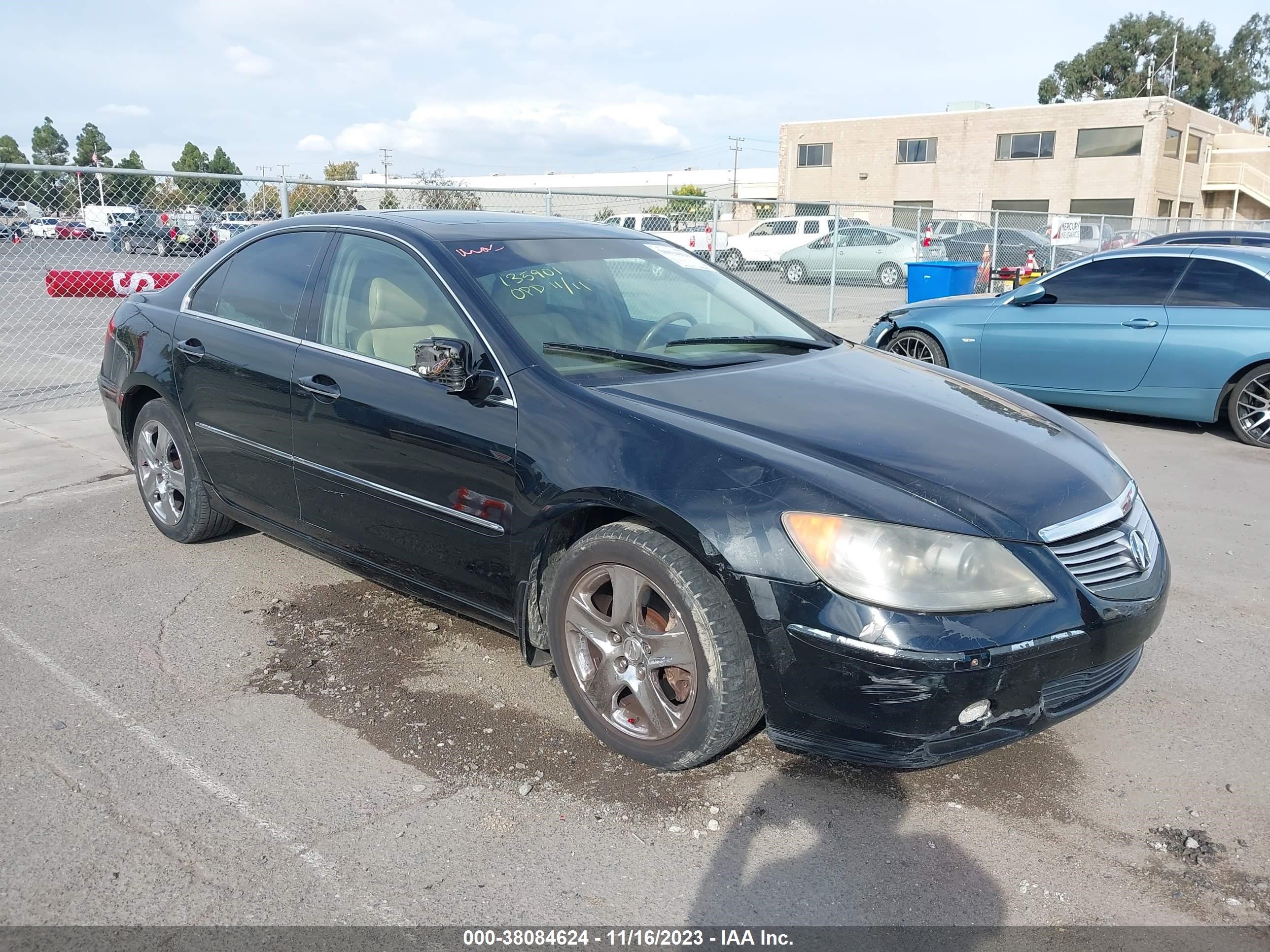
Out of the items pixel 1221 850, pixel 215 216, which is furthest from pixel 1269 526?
pixel 215 216

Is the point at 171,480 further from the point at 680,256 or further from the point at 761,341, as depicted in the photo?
the point at 761,341

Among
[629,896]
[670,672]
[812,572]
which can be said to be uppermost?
[812,572]

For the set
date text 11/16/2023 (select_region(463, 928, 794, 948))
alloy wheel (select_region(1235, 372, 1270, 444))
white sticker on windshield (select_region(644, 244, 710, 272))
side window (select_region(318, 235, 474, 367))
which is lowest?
date text 11/16/2023 (select_region(463, 928, 794, 948))

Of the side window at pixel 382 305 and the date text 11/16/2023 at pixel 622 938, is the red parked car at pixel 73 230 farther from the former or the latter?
the date text 11/16/2023 at pixel 622 938

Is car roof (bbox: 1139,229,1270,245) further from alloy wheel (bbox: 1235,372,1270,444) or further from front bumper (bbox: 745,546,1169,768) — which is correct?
front bumper (bbox: 745,546,1169,768)

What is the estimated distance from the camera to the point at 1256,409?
7871 mm

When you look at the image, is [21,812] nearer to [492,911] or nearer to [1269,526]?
[492,911]

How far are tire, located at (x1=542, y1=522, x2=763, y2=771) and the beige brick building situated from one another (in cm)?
3943

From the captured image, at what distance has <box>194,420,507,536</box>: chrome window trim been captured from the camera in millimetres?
3496

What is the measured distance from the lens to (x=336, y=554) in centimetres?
420

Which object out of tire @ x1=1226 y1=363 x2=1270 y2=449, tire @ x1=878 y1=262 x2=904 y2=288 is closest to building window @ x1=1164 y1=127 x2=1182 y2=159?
tire @ x1=878 y1=262 x2=904 y2=288

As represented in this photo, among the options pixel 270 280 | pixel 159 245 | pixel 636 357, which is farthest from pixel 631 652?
pixel 159 245

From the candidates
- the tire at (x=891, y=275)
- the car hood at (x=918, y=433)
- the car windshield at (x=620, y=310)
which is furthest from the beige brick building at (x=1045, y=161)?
the car hood at (x=918, y=433)

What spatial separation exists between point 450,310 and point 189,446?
6.29ft
